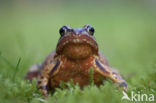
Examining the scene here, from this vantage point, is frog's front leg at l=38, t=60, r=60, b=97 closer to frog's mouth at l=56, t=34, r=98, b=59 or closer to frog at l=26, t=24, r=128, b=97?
frog at l=26, t=24, r=128, b=97

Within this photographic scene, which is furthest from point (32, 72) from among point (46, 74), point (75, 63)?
point (75, 63)

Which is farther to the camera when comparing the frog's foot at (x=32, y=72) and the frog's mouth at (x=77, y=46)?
the frog's foot at (x=32, y=72)

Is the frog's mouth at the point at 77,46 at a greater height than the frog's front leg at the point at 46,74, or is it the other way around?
the frog's mouth at the point at 77,46

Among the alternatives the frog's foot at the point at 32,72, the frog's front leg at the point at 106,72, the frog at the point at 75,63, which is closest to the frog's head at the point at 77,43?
the frog at the point at 75,63

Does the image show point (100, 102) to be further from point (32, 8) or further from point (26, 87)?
point (32, 8)

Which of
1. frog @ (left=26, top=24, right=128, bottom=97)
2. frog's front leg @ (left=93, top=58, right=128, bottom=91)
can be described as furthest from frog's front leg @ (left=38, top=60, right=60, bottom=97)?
frog's front leg @ (left=93, top=58, right=128, bottom=91)

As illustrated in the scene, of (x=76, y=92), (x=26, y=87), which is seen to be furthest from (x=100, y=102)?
(x=26, y=87)

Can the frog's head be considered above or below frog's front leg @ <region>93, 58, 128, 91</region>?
above

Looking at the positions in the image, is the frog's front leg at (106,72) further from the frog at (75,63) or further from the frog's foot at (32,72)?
the frog's foot at (32,72)
